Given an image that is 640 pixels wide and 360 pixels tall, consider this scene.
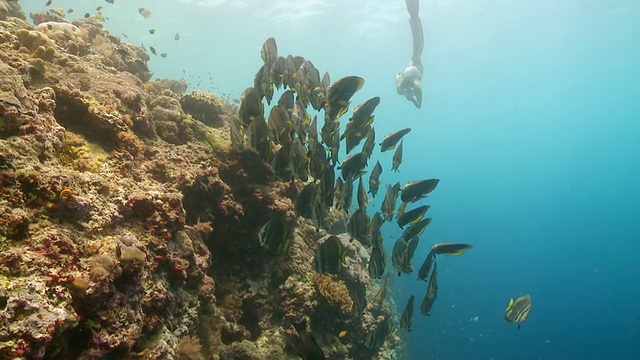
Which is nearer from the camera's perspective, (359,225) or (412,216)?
(359,225)

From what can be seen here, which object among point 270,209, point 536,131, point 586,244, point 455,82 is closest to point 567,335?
point 270,209

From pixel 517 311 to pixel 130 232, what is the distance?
6.69 m

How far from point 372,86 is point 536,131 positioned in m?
140

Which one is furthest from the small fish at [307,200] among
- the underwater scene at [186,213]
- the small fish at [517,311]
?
the small fish at [517,311]

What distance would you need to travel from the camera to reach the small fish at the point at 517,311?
616 centimetres

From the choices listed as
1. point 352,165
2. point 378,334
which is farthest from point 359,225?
point 378,334

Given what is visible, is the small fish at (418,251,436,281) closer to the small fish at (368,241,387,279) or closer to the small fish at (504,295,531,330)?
the small fish at (368,241,387,279)

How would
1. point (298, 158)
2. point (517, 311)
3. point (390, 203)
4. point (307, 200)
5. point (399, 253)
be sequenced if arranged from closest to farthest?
point (307, 200) → point (298, 158) → point (399, 253) → point (390, 203) → point (517, 311)

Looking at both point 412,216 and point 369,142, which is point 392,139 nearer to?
point 369,142

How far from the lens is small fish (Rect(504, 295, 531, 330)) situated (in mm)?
6156

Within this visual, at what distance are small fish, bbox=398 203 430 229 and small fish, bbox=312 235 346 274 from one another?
165 centimetres

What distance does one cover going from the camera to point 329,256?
3.96m

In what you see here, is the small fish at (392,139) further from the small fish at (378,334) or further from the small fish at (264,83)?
the small fish at (378,334)

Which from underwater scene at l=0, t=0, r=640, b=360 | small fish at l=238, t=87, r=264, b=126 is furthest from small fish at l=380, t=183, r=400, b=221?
small fish at l=238, t=87, r=264, b=126
